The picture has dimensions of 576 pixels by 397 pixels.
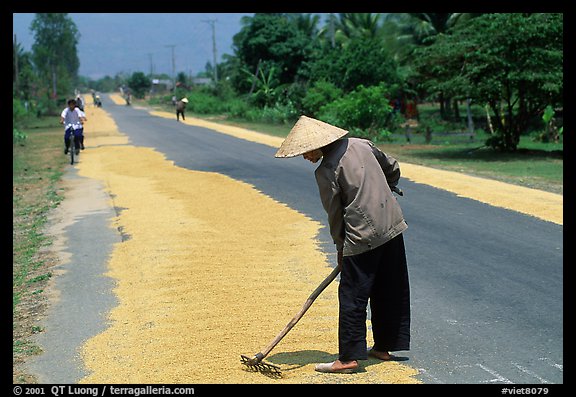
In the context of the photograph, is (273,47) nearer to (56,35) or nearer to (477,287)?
(477,287)

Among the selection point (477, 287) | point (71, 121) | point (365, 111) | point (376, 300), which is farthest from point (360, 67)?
point (376, 300)

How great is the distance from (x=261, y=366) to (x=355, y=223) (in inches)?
43.9

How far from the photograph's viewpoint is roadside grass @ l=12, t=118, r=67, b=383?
6.76 metres

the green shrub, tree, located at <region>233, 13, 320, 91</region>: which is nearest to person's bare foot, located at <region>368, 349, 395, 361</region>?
the green shrub

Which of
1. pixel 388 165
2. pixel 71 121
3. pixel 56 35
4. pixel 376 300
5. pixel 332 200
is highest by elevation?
pixel 56 35

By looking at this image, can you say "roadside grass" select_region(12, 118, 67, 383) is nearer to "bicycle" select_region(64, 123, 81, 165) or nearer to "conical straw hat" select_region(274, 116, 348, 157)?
"bicycle" select_region(64, 123, 81, 165)

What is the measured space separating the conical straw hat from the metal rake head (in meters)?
1.36

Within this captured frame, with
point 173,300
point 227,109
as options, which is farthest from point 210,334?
point 227,109

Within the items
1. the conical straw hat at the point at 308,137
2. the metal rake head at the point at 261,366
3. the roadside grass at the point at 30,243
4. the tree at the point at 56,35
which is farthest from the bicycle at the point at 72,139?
the tree at the point at 56,35

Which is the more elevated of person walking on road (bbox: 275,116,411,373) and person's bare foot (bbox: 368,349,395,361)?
person walking on road (bbox: 275,116,411,373)

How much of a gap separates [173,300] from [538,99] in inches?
729

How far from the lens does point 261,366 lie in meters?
5.58

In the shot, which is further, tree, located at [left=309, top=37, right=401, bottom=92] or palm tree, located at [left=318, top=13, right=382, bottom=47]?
palm tree, located at [left=318, top=13, right=382, bottom=47]
